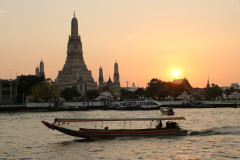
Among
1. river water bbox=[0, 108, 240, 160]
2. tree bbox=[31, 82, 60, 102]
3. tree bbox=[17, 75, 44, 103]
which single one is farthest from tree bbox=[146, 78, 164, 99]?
river water bbox=[0, 108, 240, 160]

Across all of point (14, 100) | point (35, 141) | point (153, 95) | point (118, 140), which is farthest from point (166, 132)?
point (153, 95)

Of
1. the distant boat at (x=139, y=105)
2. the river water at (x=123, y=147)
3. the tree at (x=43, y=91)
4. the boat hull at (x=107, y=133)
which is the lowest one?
the river water at (x=123, y=147)

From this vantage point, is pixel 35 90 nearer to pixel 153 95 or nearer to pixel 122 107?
pixel 122 107

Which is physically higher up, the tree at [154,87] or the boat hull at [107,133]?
the tree at [154,87]

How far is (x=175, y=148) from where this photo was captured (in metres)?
37.7

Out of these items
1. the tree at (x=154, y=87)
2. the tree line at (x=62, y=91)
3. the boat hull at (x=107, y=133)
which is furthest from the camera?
the tree at (x=154, y=87)

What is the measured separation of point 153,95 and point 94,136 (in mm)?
126785

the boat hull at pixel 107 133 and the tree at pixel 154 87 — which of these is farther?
the tree at pixel 154 87

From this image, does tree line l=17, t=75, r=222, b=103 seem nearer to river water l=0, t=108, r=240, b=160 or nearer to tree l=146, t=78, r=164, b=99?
tree l=146, t=78, r=164, b=99

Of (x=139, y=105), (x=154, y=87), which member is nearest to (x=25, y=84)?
(x=139, y=105)

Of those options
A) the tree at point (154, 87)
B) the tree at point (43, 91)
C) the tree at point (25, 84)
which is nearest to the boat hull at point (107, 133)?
the tree at point (43, 91)

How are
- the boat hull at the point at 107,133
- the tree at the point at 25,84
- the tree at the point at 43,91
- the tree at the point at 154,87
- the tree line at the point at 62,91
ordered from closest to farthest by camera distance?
the boat hull at the point at 107,133
the tree at the point at 43,91
the tree line at the point at 62,91
the tree at the point at 25,84
the tree at the point at 154,87

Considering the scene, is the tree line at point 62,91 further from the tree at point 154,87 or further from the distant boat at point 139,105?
the distant boat at point 139,105

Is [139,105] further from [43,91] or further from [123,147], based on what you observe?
[123,147]
